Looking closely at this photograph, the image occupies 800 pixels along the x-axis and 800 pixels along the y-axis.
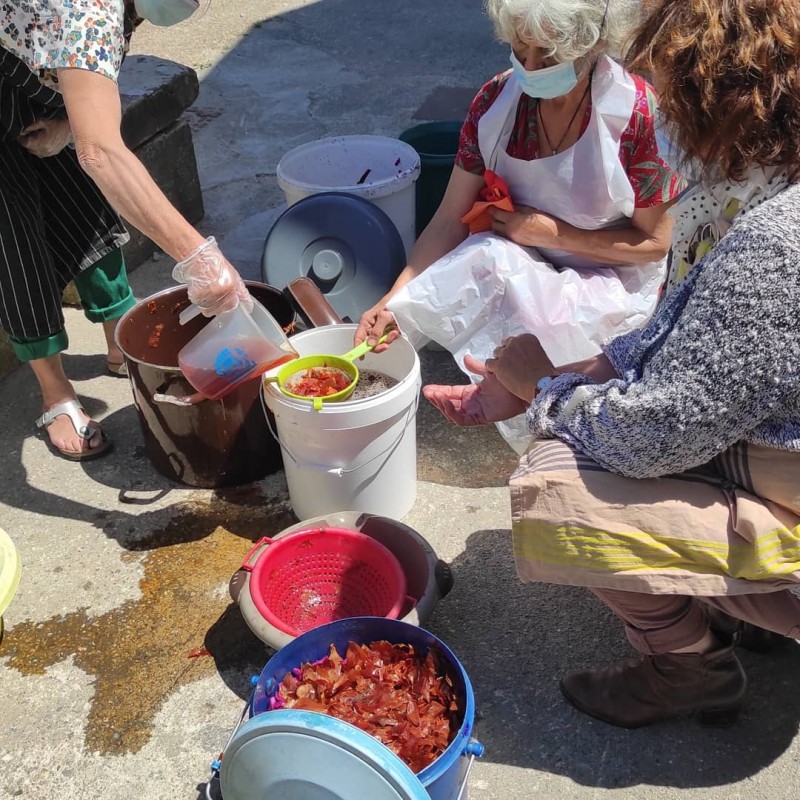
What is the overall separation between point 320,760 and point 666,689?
0.90 m

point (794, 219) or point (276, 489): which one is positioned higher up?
point (794, 219)

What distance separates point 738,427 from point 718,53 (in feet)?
2.08

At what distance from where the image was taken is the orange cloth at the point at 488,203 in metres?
2.57

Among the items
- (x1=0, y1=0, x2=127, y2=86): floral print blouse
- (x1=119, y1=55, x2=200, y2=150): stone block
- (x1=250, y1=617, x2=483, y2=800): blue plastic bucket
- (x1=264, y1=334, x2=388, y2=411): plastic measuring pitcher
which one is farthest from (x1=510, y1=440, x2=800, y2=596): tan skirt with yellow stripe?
(x1=119, y1=55, x2=200, y2=150): stone block

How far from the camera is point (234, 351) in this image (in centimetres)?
228

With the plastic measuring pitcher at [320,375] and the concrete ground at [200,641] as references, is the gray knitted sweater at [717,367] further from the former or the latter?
the plastic measuring pitcher at [320,375]

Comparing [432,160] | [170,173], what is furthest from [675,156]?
[170,173]

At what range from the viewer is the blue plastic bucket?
5.19ft

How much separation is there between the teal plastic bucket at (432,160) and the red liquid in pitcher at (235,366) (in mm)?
1361

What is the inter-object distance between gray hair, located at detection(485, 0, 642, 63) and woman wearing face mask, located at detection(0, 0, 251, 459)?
89 centimetres

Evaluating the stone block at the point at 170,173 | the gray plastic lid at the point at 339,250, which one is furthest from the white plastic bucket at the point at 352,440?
the stone block at the point at 170,173

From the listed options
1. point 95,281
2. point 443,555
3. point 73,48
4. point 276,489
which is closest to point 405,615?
point 443,555

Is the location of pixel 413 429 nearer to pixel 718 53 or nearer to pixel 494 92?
pixel 494 92

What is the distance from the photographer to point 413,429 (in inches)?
96.4
